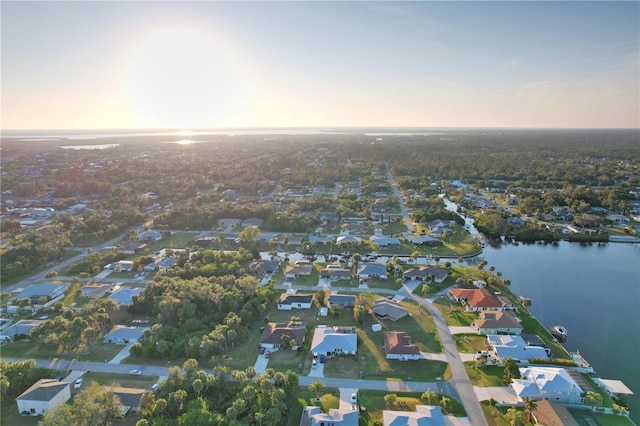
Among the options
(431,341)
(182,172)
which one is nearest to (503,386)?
(431,341)

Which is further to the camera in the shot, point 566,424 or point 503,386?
point 503,386

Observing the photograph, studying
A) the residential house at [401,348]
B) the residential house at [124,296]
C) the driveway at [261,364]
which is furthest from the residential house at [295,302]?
the residential house at [124,296]

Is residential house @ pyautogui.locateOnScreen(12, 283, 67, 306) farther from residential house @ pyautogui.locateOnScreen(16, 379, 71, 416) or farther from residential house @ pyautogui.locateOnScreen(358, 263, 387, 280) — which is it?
residential house @ pyautogui.locateOnScreen(358, 263, 387, 280)

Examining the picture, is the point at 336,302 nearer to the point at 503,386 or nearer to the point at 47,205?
the point at 503,386

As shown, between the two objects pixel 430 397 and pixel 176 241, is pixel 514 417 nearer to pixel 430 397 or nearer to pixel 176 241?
pixel 430 397

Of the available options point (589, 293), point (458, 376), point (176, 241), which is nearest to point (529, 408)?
point (458, 376)

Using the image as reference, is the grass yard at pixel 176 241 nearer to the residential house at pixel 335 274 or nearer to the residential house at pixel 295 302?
the residential house at pixel 335 274

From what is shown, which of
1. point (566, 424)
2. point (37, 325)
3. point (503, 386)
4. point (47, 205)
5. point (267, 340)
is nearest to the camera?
point (566, 424)
